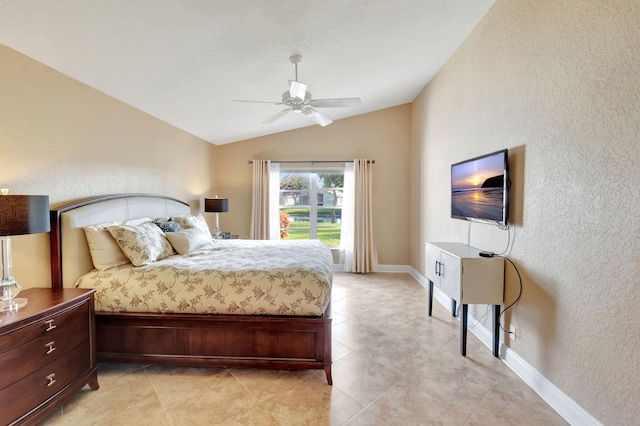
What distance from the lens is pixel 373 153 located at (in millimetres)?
5438

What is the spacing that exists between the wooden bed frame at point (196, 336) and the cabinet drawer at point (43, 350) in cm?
34

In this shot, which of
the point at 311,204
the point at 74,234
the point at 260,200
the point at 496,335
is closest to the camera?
the point at 74,234

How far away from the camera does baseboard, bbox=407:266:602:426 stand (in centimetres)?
174

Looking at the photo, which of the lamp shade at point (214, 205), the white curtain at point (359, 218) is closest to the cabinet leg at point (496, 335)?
the white curtain at point (359, 218)

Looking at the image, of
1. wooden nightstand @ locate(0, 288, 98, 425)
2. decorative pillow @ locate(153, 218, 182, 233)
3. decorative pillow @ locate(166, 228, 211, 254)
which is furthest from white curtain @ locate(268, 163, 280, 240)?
wooden nightstand @ locate(0, 288, 98, 425)

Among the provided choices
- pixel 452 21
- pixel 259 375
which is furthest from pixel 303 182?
pixel 259 375

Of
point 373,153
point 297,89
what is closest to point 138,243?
point 297,89

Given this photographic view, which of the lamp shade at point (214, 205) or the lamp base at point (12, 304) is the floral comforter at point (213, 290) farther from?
the lamp shade at point (214, 205)

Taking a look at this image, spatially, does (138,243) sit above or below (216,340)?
above

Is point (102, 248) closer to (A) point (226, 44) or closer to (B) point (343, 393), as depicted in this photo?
(A) point (226, 44)

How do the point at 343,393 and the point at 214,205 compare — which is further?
the point at 214,205

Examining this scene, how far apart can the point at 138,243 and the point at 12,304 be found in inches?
36.8

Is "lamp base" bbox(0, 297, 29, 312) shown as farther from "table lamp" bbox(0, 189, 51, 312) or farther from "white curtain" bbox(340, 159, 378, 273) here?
"white curtain" bbox(340, 159, 378, 273)

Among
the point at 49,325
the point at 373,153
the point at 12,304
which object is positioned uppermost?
the point at 373,153
